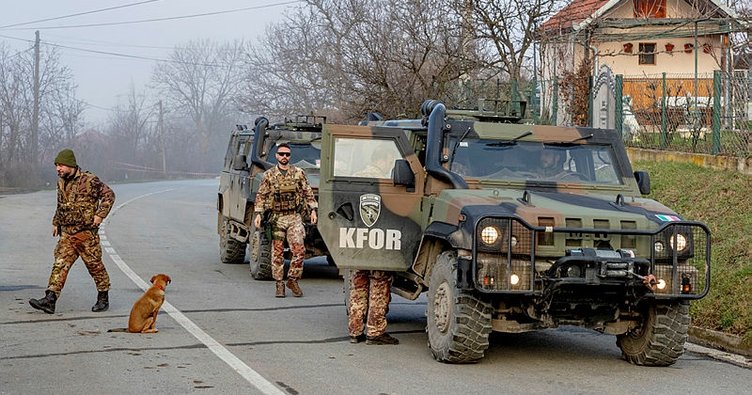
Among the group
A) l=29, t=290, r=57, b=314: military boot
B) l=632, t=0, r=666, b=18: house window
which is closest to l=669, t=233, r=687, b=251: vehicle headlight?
l=29, t=290, r=57, b=314: military boot

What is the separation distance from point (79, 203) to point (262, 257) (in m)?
3.92

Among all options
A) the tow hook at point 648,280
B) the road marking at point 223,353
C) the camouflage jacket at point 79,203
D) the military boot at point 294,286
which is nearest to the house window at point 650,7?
the military boot at point 294,286

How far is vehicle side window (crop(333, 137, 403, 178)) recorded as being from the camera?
10133 mm

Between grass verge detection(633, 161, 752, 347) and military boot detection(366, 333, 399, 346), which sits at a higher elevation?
Result: grass verge detection(633, 161, 752, 347)

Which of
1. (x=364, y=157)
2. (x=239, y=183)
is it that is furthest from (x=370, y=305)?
(x=239, y=183)

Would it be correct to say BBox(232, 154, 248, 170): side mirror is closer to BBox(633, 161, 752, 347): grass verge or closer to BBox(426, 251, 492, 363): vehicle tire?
BBox(633, 161, 752, 347): grass verge

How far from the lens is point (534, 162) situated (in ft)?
33.0

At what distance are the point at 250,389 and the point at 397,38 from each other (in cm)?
1953

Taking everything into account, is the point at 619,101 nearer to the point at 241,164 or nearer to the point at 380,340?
the point at 241,164

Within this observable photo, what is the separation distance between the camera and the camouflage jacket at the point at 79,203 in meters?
11.5

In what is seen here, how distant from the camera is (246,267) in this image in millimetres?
17391

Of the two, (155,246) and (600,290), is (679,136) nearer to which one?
(155,246)

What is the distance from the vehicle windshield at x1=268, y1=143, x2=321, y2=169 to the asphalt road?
1.93 meters

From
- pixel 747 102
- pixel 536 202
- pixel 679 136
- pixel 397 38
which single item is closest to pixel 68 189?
pixel 536 202
